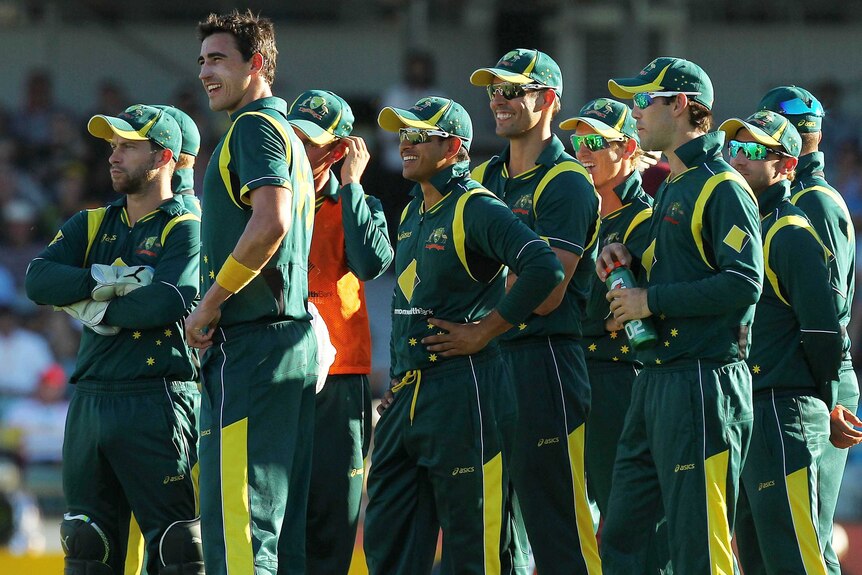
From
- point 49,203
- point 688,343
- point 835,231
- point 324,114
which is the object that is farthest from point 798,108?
point 49,203

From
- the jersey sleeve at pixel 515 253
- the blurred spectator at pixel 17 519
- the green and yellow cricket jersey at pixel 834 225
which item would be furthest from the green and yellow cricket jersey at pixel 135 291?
the blurred spectator at pixel 17 519

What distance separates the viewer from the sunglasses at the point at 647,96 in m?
6.29

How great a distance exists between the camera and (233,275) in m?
5.45

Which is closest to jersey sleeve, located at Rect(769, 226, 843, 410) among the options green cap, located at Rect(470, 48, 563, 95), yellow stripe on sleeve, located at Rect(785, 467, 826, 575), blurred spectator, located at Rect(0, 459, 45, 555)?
yellow stripe on sleeve, located at Rect(785, 467, 826, 575)

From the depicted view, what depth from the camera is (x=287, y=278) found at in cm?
570

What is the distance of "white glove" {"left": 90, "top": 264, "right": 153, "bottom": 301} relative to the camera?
253 inches

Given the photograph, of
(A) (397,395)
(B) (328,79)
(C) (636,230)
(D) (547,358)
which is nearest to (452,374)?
(A) (397,395)

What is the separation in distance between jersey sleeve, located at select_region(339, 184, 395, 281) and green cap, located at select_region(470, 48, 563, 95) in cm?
80

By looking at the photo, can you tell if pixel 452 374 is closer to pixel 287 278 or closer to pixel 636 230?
pixel 287 278

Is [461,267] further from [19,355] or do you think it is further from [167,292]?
[19,355]

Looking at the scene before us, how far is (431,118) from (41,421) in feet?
23.9

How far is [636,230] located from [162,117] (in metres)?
2.41

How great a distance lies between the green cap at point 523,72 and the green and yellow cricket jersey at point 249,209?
1.39 metres

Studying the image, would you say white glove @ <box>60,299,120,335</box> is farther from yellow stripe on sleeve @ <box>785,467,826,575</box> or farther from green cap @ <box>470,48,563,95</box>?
yellow stripe on sleeve @ <box>785,467,826,575</box>
